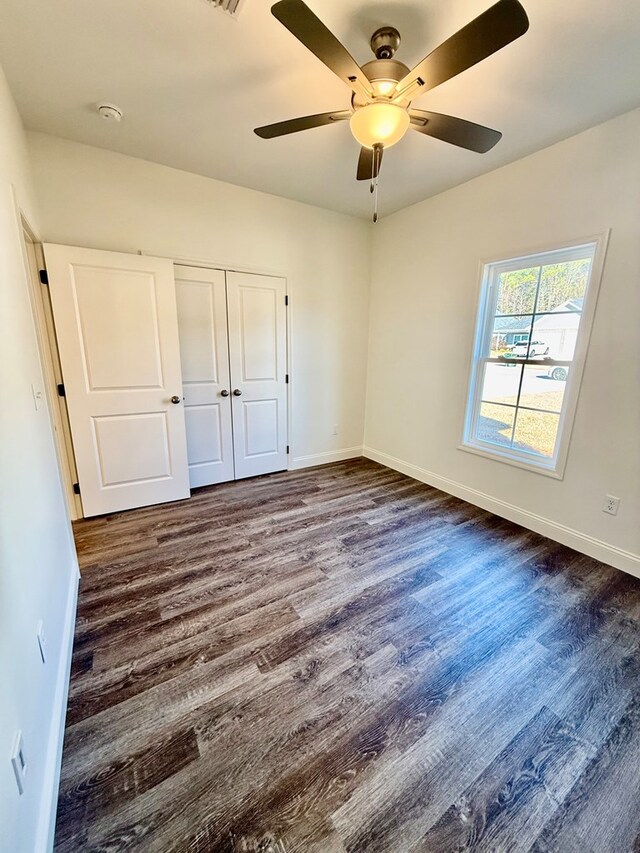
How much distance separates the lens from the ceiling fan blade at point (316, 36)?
3.53 feet

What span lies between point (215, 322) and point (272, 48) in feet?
6.30

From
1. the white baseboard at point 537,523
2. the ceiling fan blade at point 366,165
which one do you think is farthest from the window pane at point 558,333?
the ceiling fan blade at point 366,165

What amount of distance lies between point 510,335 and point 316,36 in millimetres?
2348

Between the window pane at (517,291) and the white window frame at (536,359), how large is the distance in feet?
0.14

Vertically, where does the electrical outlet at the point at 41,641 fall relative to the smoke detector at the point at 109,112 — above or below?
below

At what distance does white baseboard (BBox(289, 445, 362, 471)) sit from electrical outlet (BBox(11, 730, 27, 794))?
3080mm

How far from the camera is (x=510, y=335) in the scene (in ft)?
9.14

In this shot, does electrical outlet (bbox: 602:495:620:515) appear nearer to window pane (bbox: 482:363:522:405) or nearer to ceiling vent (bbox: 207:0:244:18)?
window pane (bbox: 482:363:522:405)

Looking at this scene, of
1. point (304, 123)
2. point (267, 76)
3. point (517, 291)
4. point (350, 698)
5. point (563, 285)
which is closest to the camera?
point (350, 698)

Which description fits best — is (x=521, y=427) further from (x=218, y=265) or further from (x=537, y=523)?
(x=218, y=265)

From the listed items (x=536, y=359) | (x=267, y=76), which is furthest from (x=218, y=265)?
(x=536, y=359)

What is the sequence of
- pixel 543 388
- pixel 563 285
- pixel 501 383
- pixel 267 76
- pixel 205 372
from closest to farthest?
pixel 267 76
pixel 563 285
pixel 543 388
pixel 501 383
pixel 205 372

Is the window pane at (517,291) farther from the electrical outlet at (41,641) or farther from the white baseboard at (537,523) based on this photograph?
the electrical outlet at (41,641)

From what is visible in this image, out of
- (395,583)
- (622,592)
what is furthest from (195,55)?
(622,592)
